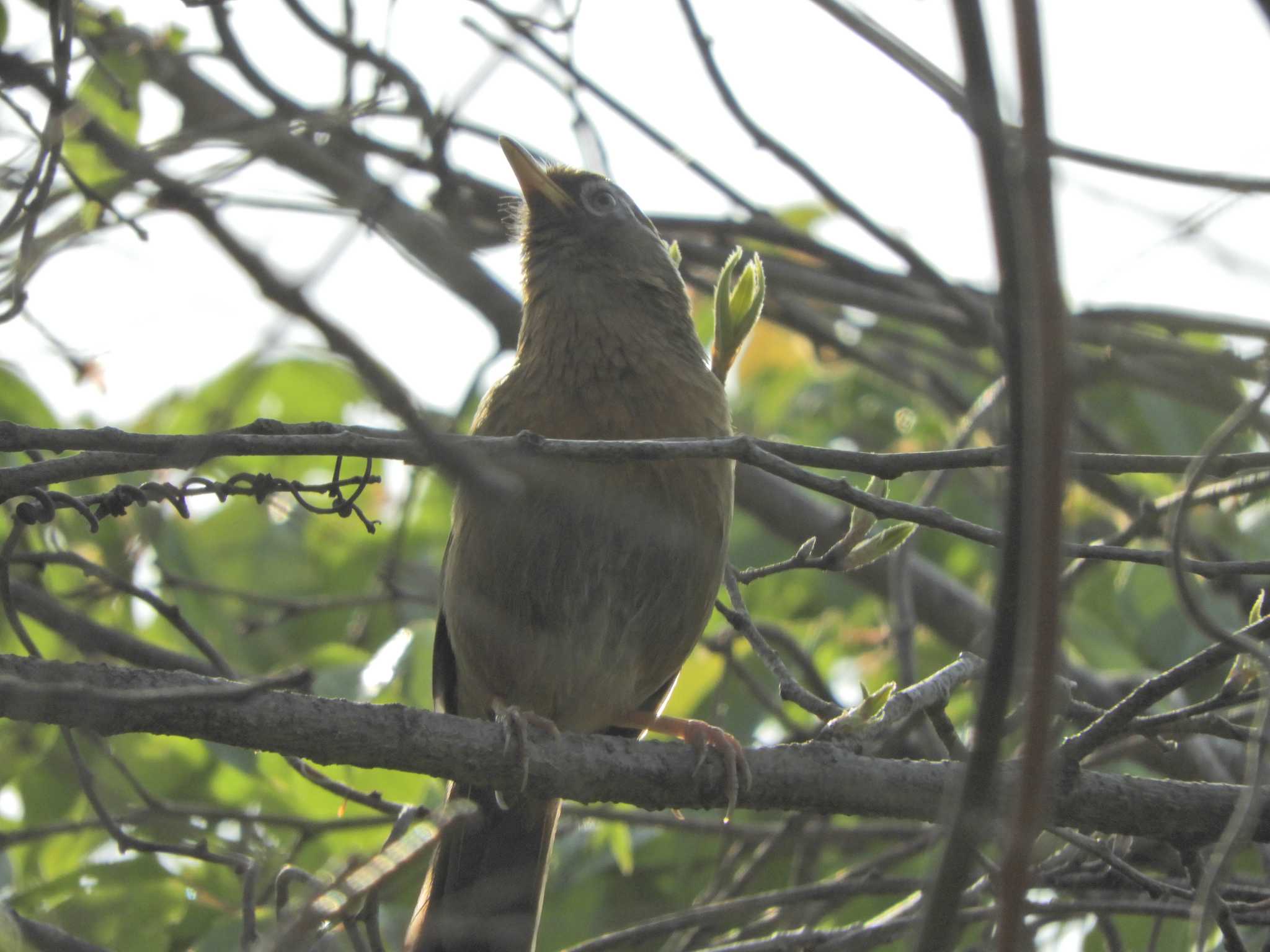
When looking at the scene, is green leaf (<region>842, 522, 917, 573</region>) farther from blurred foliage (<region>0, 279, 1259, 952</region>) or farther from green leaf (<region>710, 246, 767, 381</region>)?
blurred foliage (<region>0, 279, 1259, 952</region>)

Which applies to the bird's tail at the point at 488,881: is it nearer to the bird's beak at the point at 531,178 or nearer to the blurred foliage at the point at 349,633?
the blurred foliage at the point at 349,633

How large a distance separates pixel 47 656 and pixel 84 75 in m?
1.74

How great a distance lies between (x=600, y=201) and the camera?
4.89 meters

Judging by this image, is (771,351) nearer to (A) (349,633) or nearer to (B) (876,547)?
(A) (349,633)

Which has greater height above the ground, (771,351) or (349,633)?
(771,351)

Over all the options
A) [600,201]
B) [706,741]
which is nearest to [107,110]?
[600,201]

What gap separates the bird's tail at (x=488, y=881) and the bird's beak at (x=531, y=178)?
2051mm

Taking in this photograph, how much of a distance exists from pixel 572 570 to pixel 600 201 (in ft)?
5.30

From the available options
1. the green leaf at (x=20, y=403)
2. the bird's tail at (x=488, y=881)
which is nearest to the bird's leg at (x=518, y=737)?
the bird's tail at (x=488, y=881)

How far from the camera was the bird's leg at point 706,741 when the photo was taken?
3.06 metres

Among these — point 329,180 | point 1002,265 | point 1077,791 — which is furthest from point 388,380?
point 329,180

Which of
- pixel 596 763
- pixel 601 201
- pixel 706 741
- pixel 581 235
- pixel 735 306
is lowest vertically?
pixel 596 763

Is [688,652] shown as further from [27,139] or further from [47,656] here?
[27,139]

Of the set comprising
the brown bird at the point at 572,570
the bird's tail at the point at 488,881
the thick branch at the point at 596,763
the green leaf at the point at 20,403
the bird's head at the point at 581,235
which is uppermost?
the bird's head at the point at 581,235
